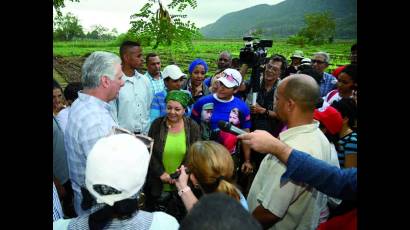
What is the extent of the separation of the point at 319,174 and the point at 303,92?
0.58 meters

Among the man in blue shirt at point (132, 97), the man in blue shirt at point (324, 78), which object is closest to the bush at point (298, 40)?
the man in blue shirt at point (324, 78)

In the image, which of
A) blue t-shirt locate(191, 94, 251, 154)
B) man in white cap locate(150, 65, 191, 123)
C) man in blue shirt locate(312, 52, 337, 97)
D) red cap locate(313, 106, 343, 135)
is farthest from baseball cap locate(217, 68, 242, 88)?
man in blue shirt locate(312, 52, 337, 97)

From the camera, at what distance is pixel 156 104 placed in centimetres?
436

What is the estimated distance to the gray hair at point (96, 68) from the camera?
2273mm

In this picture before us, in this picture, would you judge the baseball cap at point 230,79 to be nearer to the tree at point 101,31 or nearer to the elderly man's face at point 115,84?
the elderly man's face at point 115,84

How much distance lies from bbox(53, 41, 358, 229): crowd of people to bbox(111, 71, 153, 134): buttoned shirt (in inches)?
0.5

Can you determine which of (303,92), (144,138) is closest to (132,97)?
(144,138)

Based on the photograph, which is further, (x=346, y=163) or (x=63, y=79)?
(x=63, y=79)

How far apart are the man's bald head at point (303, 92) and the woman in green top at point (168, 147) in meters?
1.39

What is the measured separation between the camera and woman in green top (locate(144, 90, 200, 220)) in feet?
10.0

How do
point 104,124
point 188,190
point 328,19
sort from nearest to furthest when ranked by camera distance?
point 188,190, point 104,124, point 328,19
